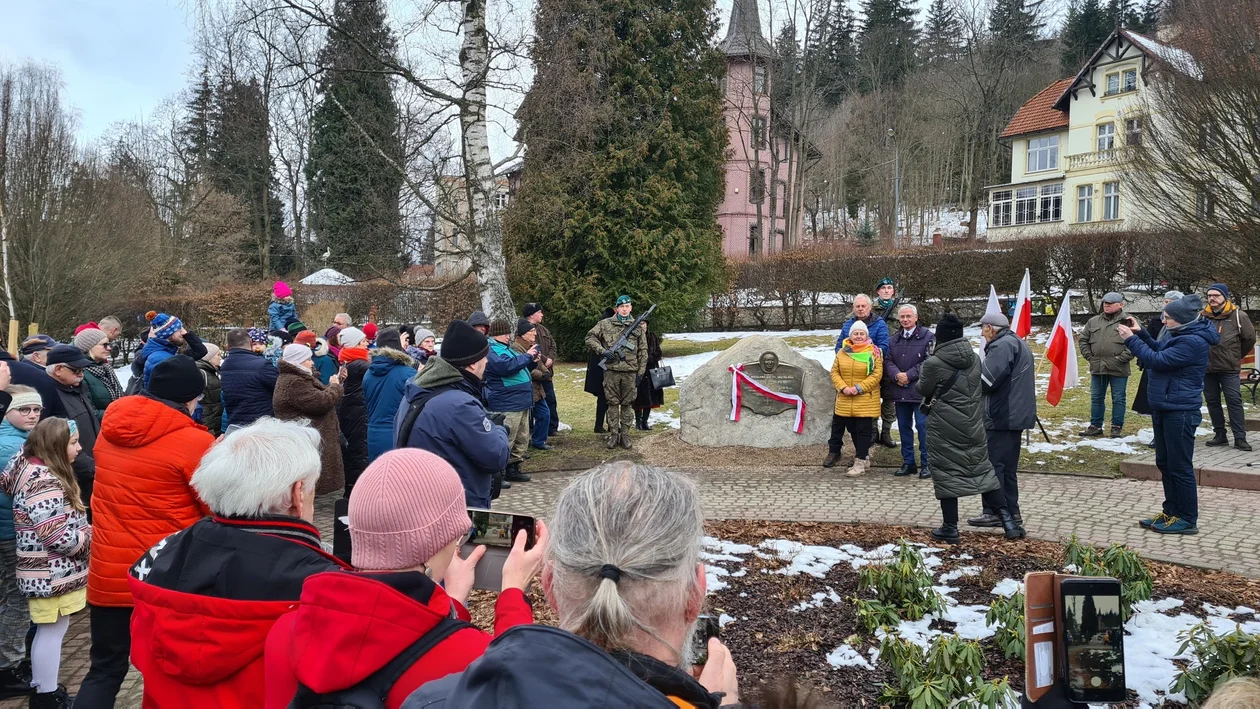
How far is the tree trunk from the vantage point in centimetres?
1189

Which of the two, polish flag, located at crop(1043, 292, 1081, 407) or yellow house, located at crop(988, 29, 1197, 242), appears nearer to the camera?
polish flag, located at crop(1043, 292, 1081, 407)

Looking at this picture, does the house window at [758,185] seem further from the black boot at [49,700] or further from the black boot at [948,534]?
the black boot at [49,700]

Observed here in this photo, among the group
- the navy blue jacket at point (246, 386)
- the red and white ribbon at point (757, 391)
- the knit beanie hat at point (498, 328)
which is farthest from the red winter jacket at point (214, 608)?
the red and white ribbon at point (757, 391)

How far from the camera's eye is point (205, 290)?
1174 inches

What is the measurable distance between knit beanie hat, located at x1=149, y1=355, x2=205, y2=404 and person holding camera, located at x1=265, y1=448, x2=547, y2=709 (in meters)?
2.06

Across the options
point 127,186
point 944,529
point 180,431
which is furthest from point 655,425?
point 127,186

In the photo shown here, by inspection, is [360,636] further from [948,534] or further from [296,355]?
[948,534]

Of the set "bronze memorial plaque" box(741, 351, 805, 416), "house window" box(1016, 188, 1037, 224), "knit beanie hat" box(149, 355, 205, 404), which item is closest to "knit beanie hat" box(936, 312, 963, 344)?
"bronze memorial plaque" box(741, 351, 805, 416)

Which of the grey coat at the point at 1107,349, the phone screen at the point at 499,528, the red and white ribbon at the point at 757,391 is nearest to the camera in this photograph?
the phone screen at the point at 499,528

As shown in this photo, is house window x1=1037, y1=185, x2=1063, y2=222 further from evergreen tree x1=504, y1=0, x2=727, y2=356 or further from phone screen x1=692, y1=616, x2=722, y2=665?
phone screen x1=692, y1=616, x2=722, y2=665

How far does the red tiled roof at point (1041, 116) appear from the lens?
4253 cm

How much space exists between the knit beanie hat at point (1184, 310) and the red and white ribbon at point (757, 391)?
444 cm

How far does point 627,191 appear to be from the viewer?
20875 mm

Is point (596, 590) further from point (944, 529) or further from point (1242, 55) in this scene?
point (1242, 55)
